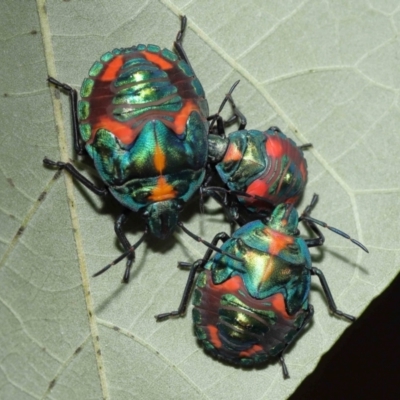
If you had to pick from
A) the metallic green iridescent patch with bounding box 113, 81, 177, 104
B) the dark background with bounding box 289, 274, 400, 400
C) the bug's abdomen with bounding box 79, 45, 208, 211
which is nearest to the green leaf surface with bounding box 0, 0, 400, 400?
the bug's abdomen with bounding box 79, 45, 208, 211

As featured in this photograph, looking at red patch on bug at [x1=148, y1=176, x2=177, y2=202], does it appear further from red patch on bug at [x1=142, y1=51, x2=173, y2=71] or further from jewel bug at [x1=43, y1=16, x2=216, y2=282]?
red patch on bug at [x1=142, y1=51, x2=173, y2=71]

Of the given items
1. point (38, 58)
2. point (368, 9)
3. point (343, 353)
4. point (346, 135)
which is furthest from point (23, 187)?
point (343, 353)

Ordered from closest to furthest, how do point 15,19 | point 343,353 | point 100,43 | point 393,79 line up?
1. point 15,19
2. point 100,43
3. point 393,79
4. point 343,353

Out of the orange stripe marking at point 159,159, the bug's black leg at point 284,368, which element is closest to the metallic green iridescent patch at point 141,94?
the orange stripe marking at point 159,159

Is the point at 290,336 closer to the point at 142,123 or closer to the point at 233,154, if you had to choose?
the point at 233,154

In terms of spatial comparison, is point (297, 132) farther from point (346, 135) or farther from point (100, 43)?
point (100, 43)

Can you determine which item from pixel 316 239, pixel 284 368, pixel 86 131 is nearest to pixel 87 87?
pixel 86 131
